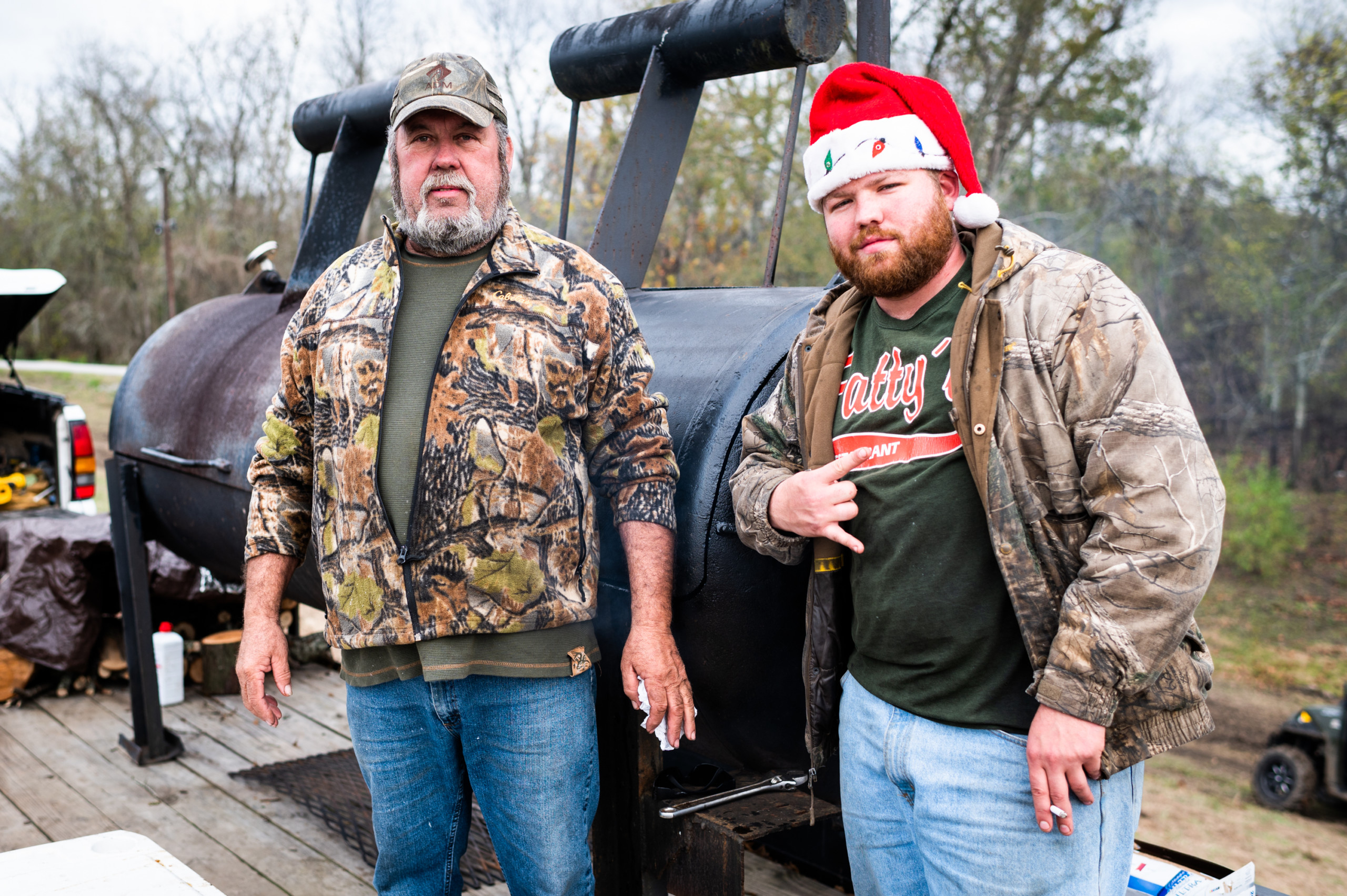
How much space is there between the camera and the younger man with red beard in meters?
1.36

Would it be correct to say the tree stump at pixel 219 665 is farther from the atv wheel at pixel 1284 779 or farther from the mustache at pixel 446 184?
the atv wheel at pixel 1284 779

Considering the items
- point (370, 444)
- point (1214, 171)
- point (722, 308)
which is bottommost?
point (370, 444)

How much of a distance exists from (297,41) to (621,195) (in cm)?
2712

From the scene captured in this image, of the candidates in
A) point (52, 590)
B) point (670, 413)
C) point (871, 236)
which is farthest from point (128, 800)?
point (871, 236)

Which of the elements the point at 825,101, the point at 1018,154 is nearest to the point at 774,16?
the point at 825,101

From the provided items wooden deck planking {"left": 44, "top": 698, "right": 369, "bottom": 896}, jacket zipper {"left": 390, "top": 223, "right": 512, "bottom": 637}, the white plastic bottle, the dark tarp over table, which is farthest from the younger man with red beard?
the dark tarp over table

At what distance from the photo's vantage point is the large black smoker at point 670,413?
6.37 feet

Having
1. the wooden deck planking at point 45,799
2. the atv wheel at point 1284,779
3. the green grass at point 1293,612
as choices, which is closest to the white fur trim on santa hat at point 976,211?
the wooden deck planking at point 45,799

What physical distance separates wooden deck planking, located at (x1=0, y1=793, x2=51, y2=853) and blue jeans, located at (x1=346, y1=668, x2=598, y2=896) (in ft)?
7.10

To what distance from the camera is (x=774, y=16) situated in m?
2.37

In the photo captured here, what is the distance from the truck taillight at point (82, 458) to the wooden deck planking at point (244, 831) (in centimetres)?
171

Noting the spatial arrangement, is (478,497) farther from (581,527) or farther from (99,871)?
(99,871)

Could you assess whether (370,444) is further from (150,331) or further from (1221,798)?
(150,331)

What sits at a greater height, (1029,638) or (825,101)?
(825,101)
